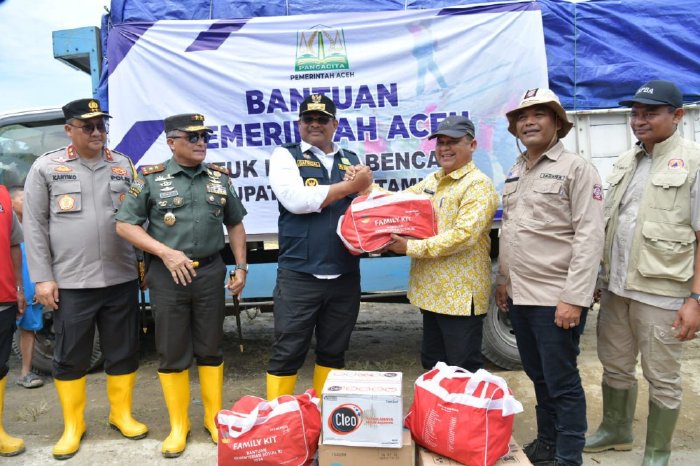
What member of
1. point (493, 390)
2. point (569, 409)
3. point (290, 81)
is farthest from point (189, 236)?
point (569, 409)

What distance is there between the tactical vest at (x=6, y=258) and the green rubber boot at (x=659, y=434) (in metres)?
3.53

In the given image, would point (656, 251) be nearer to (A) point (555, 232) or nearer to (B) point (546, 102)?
(A) point (555, 232)

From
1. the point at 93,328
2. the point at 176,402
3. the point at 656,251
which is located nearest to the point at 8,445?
the point at 93,328

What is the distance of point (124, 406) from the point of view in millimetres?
3285

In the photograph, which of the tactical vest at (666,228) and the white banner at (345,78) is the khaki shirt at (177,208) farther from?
the tactical vest at (666,228)

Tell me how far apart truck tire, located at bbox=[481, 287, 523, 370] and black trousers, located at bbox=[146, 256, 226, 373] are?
209cm

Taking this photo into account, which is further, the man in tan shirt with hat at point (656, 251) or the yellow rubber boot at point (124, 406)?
the yellow rubber boot at point (124, 406)

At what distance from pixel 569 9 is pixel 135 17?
326 cm

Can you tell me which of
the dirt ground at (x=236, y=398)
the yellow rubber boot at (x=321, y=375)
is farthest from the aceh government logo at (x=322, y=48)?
the dirt ground at (x=236, y=398)

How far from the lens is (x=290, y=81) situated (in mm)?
3867

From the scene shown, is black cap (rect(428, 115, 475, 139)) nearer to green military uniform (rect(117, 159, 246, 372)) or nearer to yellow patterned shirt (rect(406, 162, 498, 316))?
yellow patterned shirt (rect(406, 162, 498, 316))

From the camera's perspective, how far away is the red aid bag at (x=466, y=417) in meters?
2.17

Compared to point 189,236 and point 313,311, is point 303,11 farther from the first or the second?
point 313,311

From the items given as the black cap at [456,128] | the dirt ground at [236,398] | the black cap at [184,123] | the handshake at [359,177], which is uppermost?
the black cap at [184,123]
